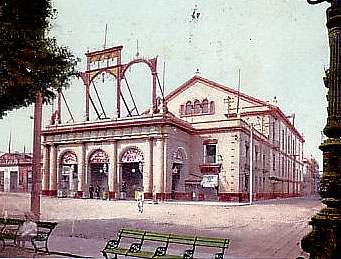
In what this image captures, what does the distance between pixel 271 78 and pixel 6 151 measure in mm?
2731

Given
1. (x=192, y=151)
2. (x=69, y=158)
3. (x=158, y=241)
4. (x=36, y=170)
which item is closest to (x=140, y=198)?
(x=158, y=241)

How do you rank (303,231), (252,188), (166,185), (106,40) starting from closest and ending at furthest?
1. (303,231)
2. (252,188)
3. (166,185)
4. (106,40)

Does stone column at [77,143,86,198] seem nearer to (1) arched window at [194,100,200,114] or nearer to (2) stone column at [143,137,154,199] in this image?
(2) stone column at [143,137,154,199]

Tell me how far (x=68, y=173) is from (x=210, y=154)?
1.38 m

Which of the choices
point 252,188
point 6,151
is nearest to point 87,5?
point 6,151

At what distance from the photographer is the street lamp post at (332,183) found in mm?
3215

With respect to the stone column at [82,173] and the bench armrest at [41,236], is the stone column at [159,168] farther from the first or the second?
the bench armrest at [41,236]

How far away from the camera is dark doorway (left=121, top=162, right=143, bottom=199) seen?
4496 millimetres

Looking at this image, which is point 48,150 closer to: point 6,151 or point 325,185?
point 6,151

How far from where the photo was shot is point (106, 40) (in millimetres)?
4871

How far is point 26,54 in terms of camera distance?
5.16 meters

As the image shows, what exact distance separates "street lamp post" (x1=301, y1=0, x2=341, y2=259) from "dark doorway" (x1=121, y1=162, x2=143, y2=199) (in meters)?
1.64

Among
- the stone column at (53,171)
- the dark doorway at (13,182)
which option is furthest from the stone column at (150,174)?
the dark doorway at (13,182)

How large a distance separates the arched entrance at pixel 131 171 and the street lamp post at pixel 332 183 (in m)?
1.65
